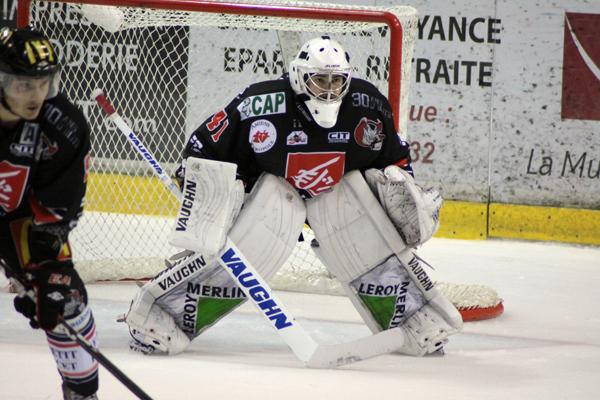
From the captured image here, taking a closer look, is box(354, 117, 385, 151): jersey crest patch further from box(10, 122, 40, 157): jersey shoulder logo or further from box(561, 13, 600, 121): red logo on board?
box(561, 13, 600, 121): red logo on board

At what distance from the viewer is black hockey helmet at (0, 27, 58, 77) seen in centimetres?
247

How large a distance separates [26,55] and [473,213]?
3743 mm

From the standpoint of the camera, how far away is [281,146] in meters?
3.64

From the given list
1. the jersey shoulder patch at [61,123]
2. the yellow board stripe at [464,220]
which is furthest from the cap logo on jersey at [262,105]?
the yellow board stripe at [464,220]

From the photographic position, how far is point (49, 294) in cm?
257

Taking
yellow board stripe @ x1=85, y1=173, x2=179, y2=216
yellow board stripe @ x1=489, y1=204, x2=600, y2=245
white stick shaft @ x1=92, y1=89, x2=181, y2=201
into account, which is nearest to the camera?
white stick shaft @ x1=92, y1=89, x2=181, y2=201

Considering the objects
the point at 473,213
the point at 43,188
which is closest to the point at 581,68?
the point at 473,213

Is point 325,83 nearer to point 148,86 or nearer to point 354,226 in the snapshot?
point 354,226

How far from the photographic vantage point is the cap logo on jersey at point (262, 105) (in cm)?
364

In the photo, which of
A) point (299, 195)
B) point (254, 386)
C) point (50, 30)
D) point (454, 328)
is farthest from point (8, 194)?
point (50, 30)

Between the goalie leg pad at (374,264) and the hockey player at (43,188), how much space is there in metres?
1.21

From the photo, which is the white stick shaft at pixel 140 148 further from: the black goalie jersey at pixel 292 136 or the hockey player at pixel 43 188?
the hockey player at pixel 43 188

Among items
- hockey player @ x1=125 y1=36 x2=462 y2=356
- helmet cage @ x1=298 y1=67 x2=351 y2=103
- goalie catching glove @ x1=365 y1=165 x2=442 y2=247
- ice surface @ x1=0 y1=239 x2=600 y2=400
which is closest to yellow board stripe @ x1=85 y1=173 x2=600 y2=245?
ice surface @ x1=0 y1=239 x2=600 y2=400

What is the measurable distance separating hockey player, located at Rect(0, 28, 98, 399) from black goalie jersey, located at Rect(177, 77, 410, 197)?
3.37ft
